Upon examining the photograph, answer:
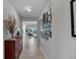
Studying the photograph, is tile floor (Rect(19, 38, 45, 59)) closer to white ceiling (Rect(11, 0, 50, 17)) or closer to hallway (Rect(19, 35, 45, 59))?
hallway (Rect(19, 35, 45, 59))

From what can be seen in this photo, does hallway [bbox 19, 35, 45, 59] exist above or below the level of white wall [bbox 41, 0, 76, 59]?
below

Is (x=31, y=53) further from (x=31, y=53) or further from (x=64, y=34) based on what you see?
(x=64, y=34)

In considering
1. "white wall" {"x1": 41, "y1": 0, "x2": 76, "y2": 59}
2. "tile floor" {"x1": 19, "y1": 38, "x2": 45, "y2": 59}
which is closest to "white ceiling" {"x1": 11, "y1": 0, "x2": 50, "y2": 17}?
"white wall" {"x1": 41, "y1": 0, "x2": 76, "y2": 59}

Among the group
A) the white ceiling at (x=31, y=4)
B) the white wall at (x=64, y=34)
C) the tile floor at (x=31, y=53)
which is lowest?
the tile floor at (x=31, y=53)

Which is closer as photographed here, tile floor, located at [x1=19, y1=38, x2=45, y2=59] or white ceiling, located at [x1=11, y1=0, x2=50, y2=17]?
white ceiling, located at [x1=11, y1=0, x2=50, y2=17]

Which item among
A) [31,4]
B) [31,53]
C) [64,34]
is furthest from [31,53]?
[64,34]

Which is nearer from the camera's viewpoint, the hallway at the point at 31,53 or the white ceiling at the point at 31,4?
the white ceiling at the point at 31,4

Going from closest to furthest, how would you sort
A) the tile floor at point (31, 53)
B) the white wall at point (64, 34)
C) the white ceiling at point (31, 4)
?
1. the white wall at point (64, 34)
2. the white ceiling at point (31, 4)
3. the tile floor at point (31, 53)

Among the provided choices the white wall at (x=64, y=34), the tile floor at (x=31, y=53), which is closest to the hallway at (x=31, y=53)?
the tile floor at (x=31, y=53)

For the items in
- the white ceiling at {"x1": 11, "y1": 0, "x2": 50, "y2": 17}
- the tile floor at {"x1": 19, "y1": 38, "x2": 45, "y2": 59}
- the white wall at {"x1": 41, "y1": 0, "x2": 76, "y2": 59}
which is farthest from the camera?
the tile floor at {"x1": 19, "y1": 38, "x2": 45, "y2": 59}

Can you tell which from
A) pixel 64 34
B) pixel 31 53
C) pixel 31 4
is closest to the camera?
pixel 64 34

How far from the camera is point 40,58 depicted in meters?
5.76

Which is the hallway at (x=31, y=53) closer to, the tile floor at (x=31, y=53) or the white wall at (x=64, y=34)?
the tile floor at (x=31, y=53)

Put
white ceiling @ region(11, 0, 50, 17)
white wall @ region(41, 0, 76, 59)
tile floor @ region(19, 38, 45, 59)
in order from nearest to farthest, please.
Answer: white wall @ region(41, 0, 76, 59) → white ceiling @ region(11, 0, 50, 17) → tile floor @ region(19, 38, 45, 59)
